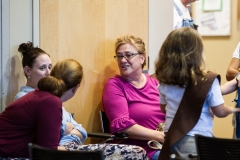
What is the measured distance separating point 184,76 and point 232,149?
0.52 metres

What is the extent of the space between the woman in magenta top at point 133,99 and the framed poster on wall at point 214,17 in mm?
2025

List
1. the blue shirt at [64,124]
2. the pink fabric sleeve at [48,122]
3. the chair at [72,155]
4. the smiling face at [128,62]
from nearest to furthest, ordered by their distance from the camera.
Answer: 1. the chair at [72,155]
2. the pink fabric sleeve at [48,122]
3. the blue shirt at [64,124]
4. the smiling face at [128,62]

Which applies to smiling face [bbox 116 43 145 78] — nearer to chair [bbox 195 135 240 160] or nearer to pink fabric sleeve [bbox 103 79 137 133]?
pink fabric sleeve [bbox 103 79 137 133]

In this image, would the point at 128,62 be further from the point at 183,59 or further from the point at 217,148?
the point at 217,148

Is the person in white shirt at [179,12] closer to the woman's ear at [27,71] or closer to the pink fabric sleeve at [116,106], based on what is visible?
the pink fabric sleeve at [116,106]

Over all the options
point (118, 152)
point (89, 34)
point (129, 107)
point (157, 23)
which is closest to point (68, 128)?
point (118, 152)

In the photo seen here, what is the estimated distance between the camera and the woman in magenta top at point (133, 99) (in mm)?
2859

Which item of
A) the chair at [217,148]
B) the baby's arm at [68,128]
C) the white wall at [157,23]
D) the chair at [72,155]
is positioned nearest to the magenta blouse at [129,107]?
the baby's arm at [68,128]

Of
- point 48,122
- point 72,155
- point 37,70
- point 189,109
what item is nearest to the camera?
point 72,155

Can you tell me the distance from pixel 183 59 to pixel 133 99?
892 mm

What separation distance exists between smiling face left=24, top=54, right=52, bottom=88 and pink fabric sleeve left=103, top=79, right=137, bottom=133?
56 centimetres

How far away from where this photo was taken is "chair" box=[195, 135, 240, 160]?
5.85 feet

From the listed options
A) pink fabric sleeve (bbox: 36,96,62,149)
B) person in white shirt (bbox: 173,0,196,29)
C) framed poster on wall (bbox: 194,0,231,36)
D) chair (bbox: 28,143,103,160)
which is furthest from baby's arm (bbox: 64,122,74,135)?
framed poster on wall (bbox: 194,0,231,36)

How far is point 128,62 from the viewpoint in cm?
312
